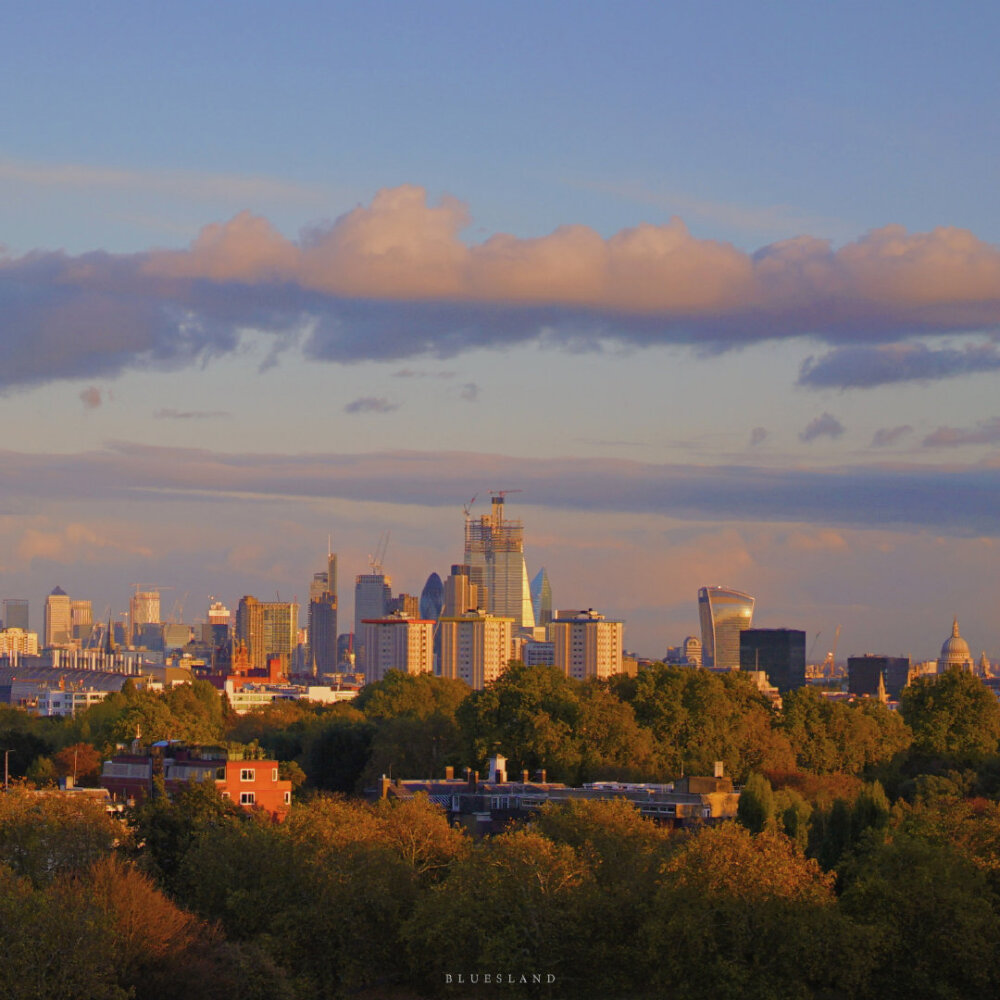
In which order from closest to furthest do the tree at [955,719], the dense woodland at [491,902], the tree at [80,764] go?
1. the dense woodland at [491,902]
2. the tree at [80,764]
3. the tree at [955,719]

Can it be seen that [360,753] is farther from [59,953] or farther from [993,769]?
[59,953]

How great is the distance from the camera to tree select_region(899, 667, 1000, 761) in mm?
109938

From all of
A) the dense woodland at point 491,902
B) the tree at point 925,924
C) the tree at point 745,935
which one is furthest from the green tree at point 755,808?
the tree at point 745,935

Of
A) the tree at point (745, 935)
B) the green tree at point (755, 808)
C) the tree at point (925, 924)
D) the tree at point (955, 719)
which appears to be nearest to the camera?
the tree at point (745, 935)

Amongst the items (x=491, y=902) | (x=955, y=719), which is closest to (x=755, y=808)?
(x=491, y=902)

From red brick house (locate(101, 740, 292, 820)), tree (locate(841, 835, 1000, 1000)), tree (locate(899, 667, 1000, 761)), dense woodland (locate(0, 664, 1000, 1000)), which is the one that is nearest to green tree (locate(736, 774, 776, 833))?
dense woodland (locate(0, 664, 1000, 1000))

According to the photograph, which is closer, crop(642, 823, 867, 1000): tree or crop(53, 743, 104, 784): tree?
crop(642, 823, 867, 1000): tree

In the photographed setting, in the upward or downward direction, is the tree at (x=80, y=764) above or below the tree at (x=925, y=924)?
below

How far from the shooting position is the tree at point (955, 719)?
110 m

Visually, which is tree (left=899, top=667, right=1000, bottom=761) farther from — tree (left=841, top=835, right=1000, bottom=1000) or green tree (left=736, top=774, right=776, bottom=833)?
tree (left=841, top=835, right=1000, bottom=1000)

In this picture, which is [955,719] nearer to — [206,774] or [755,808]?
[755,808]

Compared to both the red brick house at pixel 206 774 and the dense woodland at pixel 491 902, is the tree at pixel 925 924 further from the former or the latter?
the red brick house at pixel 206 774

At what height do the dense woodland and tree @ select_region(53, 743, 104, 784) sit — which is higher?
the dense woodland

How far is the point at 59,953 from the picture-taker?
148 feet
